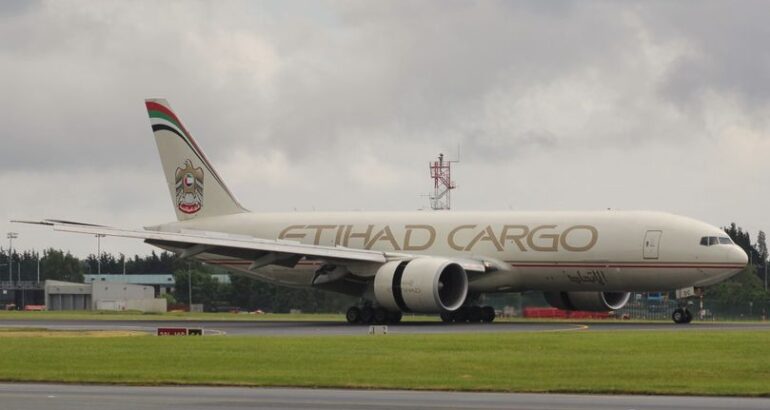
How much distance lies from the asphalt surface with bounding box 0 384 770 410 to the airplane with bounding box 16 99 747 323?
2955 centimetres

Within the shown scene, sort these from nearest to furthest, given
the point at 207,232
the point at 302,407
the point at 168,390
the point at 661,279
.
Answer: the point at 302,407, the point at 168,390, the point at 661,279, the point at 207,232

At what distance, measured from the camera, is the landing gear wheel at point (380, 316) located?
201 ft

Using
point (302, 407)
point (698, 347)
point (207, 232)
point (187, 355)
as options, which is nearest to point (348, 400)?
point (302, 407)

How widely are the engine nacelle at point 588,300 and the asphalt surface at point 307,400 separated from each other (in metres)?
36.4

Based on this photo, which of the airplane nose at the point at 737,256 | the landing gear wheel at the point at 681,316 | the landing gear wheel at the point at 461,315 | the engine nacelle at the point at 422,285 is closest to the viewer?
the airplane nose at the point at 737,256

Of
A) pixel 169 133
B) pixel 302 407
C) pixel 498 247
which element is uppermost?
pixel 169 133

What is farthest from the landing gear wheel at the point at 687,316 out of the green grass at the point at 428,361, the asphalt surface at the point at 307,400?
the asphalt surface at the point at 307,400

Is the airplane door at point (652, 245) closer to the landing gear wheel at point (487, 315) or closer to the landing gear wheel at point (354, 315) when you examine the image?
the landing gear wheel at point (487, 315)

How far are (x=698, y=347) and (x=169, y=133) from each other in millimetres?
37745

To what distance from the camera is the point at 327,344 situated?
42.3 m

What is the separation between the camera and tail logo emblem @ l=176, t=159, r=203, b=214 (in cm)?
7156

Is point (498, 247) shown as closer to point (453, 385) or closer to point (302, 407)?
point (453, 385)

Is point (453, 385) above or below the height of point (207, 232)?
below

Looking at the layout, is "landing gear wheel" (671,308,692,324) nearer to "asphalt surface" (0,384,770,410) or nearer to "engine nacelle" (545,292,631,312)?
"engine nacelle" (545,292,631,312)
